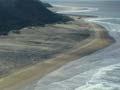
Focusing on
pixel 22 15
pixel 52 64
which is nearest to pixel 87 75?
pixel 52 64

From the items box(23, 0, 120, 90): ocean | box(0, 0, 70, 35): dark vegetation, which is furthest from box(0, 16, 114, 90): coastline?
box(0, 0, 70, 35): dark vegetation

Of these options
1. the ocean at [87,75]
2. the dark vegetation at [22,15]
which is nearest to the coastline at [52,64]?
the ocean at [87,75]

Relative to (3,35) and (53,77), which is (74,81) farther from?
(3,35)

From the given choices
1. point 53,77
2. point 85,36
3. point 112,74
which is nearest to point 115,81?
point 112,74

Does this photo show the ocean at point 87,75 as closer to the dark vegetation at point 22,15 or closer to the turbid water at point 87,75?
the turbid water at point 87,75

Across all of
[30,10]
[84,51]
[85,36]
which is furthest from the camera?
[30,10]

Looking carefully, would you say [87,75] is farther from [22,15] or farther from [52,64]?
[22,15]
